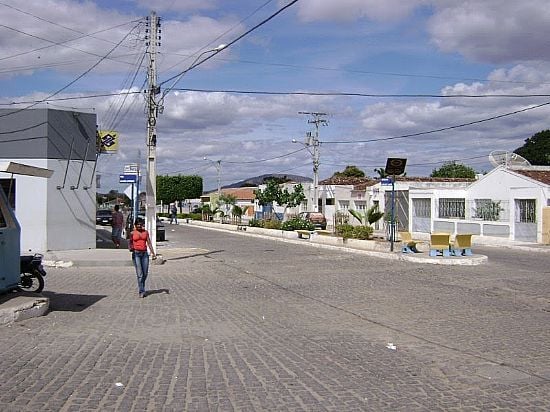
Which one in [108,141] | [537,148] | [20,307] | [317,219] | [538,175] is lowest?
[20,307]

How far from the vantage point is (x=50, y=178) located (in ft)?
75.4

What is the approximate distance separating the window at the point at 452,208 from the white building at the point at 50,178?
22.7 metres

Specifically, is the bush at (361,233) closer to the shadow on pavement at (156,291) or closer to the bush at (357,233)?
the bush at (357,233)

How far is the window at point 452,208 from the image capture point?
3819cm

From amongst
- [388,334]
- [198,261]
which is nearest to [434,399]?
[388,334]

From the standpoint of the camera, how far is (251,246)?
3097 centimetres

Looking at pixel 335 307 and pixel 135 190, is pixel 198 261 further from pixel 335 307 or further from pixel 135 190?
pixel 335 307

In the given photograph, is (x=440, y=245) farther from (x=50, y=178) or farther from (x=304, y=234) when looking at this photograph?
(x=304, y=234)

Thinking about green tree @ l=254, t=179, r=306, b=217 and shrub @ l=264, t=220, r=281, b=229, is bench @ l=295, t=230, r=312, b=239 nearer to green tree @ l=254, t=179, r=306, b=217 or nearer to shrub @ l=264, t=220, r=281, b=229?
shrub @ l=264, t=220, r=281, b=229

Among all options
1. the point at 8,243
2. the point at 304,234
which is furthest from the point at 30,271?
the point at 304,234

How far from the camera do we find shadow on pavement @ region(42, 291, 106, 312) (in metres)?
11.5

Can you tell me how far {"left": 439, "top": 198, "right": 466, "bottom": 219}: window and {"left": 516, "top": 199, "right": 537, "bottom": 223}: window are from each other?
15.7 ft

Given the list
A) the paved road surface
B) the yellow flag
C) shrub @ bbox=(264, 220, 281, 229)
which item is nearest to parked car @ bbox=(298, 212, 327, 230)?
shrub @ bbox=(264, 220, 281, 229)

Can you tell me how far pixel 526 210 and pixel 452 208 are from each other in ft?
21.0
